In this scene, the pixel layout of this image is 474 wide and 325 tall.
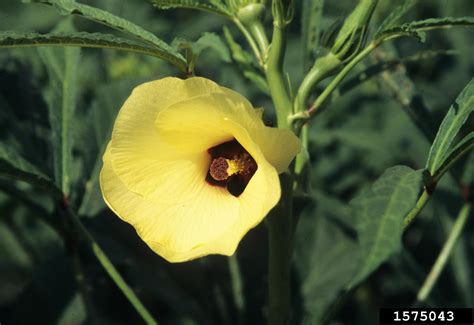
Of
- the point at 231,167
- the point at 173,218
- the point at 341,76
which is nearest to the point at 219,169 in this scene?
the point at 231,167

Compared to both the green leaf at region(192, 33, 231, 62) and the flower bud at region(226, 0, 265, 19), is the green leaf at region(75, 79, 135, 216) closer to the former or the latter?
the green leaf at region(192, 33, 231, 62)

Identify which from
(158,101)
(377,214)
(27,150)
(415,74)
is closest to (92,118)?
(27,150)

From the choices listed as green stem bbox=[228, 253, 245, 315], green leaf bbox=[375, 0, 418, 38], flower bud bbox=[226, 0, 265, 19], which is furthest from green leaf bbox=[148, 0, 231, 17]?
green stem bbox=[228, 253, 245, 315]

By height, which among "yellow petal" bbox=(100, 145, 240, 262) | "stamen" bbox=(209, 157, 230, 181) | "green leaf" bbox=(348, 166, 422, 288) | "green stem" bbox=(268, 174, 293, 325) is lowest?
"green stem" bbox=(268, 174, 293, 325)

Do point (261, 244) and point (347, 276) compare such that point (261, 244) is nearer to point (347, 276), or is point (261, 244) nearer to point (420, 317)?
point (347, 276)

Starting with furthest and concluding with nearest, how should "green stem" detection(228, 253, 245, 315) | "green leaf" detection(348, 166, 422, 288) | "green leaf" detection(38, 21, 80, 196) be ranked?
"green stem" detection(228, 253, 245, 315)
"green leaf" detection(38, 21, 80, 196)
"green leaf" detection(348, 166, 422, 288)

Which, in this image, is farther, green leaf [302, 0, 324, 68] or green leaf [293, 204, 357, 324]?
green leaf [293, 204, 357, 324]

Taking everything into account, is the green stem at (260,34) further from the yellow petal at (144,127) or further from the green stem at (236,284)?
the green stem at (236,284)

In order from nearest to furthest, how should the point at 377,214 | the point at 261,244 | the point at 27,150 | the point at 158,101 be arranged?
the point at 377,214 < the point at 158,101 < the point at 27,150 < the point at 261,244
